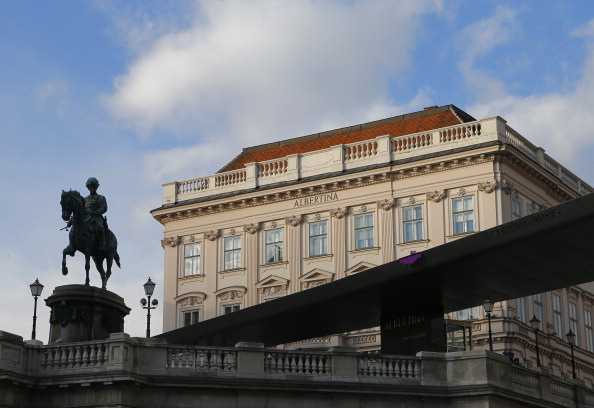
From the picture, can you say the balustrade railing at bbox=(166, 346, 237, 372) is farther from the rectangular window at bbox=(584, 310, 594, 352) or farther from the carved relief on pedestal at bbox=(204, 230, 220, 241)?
the rectangular window at bbox=(584, 310, 594, 352)

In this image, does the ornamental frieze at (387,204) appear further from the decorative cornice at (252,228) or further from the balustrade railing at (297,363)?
the balustrade railing at (297,363)

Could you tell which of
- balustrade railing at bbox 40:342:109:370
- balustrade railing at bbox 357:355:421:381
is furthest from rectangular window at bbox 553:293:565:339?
balustrade railing at bbox 40:342:109:370

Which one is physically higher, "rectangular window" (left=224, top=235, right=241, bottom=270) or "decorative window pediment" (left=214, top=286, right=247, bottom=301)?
"rectangular window" (left=224, top=235, right=241, bottom=270)

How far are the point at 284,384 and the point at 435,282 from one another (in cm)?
907

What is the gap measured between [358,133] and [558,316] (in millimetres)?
17042

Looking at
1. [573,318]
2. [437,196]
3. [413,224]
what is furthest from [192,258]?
[573,318]

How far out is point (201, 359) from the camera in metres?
34.9

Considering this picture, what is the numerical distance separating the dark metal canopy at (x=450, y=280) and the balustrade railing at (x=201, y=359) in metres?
8.03

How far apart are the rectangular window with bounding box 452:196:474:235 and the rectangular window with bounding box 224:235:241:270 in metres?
14.1

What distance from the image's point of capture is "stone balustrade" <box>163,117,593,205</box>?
68000mm

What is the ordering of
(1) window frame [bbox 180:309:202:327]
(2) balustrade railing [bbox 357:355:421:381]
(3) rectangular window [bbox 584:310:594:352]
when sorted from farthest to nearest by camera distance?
(1) window frame [bbox 180:309:202:327], (3) rectangular window [bbox 584:310:594:352], (2) balustrade railing [bbox 357:355:421:381]

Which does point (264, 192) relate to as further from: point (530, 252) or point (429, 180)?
point (530, 252)

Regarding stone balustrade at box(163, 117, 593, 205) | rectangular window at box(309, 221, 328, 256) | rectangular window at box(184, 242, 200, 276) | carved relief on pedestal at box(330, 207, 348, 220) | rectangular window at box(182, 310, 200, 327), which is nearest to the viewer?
stone balustrade at box(163, 117, 593, 205)

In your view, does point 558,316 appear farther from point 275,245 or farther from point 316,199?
point 275,245
